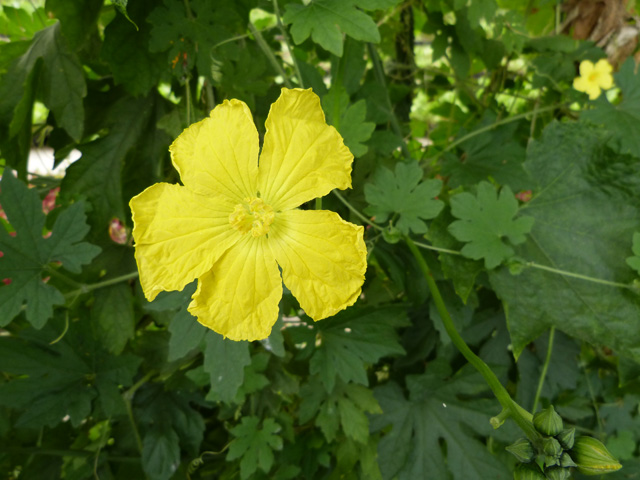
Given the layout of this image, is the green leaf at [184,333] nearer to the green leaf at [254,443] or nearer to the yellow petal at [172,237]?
the yellow petal at [172,237]

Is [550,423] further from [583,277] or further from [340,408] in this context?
[340,408]

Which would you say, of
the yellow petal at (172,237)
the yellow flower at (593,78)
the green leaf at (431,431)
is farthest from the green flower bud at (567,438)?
the yellow flower at (593,78)

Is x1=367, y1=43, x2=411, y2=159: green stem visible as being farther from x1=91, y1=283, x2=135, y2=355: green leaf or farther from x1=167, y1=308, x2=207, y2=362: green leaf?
x1=91, y1=283, x2=135, y2=355: green leaf

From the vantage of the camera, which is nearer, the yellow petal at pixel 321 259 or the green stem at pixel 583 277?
the yellow petal at pixel 321 259

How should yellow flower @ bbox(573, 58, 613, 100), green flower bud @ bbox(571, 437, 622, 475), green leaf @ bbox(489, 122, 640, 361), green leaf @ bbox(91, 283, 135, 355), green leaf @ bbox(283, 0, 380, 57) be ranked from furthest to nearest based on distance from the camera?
yellow flower @ bbox(573, 58, 613, 100) → green leaf @ bbox(91, 283, 135, 355) → green leaf @ bbox(489, 122, 640, 361) → green leaf @ bbox(283, 0, 380, 57) → green flower bud @ bbox(571, 437, 622, 475)

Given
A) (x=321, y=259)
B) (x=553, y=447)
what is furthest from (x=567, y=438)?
(x=321, y=259)

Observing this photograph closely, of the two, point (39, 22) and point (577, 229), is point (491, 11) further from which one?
point (39, 22)

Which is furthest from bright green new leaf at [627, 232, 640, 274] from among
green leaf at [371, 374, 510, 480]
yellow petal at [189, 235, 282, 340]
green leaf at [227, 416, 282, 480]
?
green leaf at [227, 416, 282, 480]
